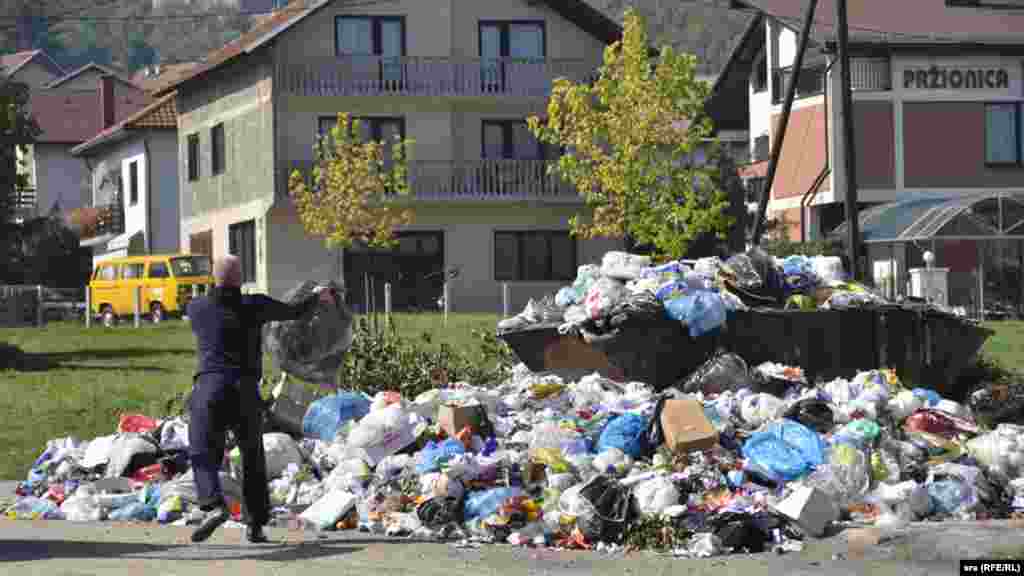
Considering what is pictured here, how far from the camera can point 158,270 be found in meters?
49.5

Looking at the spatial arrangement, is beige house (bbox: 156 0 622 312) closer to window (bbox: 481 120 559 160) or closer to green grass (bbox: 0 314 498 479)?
window (bbox: 481 120 559 160)

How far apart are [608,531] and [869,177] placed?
3942 centimetres

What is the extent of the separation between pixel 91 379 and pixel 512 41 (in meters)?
29.0

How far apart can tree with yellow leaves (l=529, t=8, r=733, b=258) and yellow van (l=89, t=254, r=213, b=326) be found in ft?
32.0

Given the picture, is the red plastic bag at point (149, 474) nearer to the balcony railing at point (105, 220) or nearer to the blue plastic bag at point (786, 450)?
the blue plastic bag at point (786, 450)

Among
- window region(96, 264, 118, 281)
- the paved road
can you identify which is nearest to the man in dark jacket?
the paved road

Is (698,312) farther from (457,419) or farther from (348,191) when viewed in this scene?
(348,191)

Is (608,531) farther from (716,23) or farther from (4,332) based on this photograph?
(716,23)

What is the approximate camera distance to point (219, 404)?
1230cm

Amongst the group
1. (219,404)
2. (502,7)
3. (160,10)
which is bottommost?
(219,404)

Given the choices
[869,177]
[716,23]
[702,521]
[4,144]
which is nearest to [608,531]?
[702,521]

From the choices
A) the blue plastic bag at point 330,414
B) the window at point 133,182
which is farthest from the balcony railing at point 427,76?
the blue plastic bag at point 330,414

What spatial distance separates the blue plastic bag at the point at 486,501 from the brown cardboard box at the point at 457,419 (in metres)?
1.44

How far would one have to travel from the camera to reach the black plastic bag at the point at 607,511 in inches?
507
